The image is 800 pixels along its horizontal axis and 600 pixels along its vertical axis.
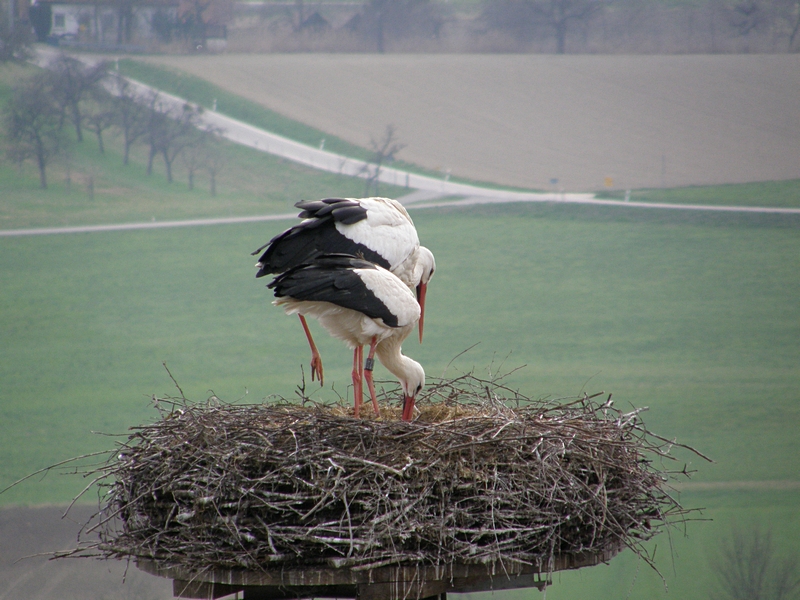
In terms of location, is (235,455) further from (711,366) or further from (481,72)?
(481,72)

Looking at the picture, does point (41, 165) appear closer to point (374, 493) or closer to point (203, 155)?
point (203, 155)

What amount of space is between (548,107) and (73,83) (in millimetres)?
11459

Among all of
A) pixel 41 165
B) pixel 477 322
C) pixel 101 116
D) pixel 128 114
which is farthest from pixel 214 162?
pixel 477 322

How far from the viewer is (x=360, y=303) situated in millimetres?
2963

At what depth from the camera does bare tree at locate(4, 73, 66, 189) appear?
18.3m

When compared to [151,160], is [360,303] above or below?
above

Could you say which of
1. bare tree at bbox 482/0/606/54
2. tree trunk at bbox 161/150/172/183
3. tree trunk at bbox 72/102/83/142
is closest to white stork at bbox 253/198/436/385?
tree trunk at bbox 161/150/172/183

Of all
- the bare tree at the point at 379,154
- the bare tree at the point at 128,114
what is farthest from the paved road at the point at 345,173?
the bare tree at the point at 128,114

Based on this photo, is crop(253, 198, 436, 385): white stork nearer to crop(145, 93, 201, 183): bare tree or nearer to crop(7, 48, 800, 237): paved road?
crop(7, 48, 800, 237): paved road

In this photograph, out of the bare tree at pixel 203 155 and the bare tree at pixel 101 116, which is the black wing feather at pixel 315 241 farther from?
the bare tree at pixel 101 116

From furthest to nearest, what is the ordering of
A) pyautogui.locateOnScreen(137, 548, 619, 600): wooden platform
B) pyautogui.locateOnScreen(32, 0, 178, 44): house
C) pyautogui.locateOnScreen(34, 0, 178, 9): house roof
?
pyautogui.locateOnScreen(32, 0, 178, 44): house
pyautogui.locateOnScreen(34, 0, 178, 9): house roof
pyautogui.locateOnScreen(137, 548, 619, 600): wooden platform

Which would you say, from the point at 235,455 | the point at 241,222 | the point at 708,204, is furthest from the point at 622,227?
the point at 235,455

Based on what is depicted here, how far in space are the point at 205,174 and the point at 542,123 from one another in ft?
28.0

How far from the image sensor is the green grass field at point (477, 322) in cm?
1221
